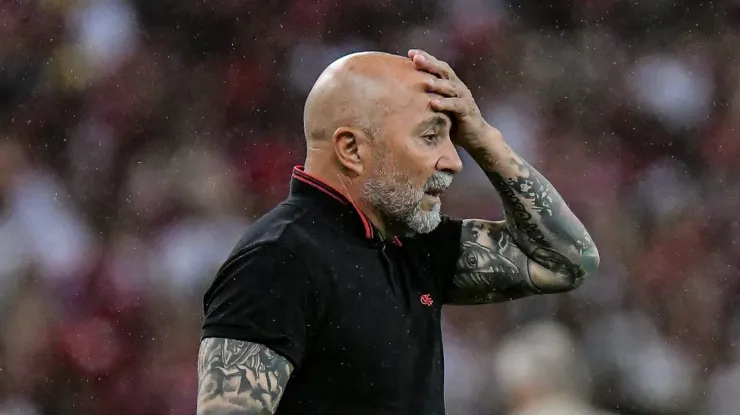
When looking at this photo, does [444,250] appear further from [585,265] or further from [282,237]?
[282,237]

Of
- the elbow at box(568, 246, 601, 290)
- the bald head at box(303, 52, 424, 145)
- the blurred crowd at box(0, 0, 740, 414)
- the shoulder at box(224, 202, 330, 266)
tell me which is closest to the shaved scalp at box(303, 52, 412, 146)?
the bald head at box(303, 52, 424, 145)

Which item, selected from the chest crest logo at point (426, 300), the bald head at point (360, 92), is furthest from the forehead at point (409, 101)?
the chest crest logo at point (426, 300)

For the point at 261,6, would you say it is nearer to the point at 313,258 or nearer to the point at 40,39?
the point at 40,39

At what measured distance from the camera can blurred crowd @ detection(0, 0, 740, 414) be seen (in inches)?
85.9

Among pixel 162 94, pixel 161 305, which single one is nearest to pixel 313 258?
pixel 161 305

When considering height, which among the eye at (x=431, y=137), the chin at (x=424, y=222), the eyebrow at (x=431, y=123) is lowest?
the chin at (x=424, y=222)

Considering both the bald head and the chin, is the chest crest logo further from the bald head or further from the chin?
the bald head

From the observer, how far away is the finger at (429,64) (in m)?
1.14

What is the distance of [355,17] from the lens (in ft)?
7.67

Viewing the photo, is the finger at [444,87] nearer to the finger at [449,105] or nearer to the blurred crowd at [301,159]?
the finger at [449,105]

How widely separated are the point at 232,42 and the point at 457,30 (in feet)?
1.87

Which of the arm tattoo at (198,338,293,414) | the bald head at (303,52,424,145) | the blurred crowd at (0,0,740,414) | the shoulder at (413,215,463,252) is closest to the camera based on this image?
the arm tattoo at (198,338,293,414)

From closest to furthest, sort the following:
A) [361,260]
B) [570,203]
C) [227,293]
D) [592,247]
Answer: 1. [227,293]
2. [361,260]
3. [592,247]
4. [570,203]

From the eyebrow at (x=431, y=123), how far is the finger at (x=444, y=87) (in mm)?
31
